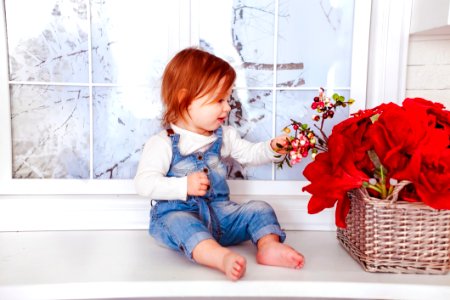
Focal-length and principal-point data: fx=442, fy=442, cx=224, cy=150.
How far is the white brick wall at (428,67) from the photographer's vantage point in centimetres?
146

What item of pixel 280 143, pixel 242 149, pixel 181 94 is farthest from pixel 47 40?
pixel 280 143

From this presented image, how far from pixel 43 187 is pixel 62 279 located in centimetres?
56

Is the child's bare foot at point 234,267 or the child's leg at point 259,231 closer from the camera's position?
the child's bare foot at point 234,267

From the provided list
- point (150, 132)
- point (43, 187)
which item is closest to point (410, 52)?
point (150, 132)

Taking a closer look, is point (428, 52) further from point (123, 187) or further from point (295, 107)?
point (123, 187)

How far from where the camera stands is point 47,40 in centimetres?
148

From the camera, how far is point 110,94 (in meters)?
1.52

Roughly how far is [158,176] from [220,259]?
0.32 m

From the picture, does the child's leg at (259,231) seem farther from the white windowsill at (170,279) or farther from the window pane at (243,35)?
the window pane at (243,35)

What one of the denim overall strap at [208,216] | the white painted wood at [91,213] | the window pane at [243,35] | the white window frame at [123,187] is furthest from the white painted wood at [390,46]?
the denim overall strap at [208,216]

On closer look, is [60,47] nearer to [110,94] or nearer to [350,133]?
[110,94]

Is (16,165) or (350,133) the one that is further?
(16,165)

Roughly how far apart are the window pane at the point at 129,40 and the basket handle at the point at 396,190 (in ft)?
2.84

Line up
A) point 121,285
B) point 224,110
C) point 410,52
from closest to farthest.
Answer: point 121,285
point 224,110
point 410,52
